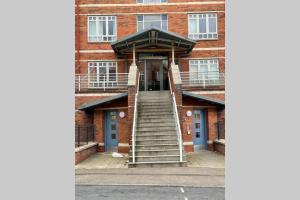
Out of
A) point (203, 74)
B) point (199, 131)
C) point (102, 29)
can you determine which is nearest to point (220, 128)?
point (199, 131)

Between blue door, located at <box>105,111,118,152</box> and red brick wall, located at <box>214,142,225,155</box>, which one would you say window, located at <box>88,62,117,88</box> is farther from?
red brick wall, located at <box>214,142,225,155</box>

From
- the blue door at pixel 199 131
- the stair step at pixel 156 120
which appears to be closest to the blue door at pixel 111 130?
the stair step at pixel 156 120

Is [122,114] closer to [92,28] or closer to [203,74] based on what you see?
[203,74]

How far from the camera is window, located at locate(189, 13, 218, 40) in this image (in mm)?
21422

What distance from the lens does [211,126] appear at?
706 inches

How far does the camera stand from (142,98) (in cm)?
1712

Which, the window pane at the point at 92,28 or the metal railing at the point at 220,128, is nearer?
the metal railing at the point at 220,128

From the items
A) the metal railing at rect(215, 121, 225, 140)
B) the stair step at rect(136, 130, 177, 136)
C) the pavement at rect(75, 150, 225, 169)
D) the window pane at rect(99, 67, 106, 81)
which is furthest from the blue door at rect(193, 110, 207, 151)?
the window pane at rect(99, 67, 106, 81)

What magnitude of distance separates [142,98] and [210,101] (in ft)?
11.0

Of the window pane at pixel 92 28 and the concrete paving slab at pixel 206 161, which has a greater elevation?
the window pane at pixel 92 28

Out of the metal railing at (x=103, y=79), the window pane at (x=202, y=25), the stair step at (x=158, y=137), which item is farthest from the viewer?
the window pane at (x=202, y=25)

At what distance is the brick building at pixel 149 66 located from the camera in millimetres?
17422

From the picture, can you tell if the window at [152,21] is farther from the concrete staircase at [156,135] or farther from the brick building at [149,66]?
the concrete staircase at [156,135]

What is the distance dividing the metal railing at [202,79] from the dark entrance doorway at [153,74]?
46.7 inches
